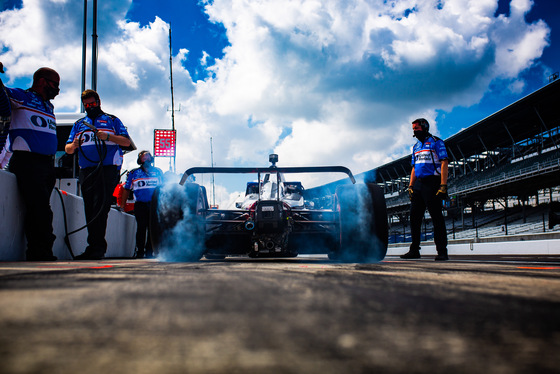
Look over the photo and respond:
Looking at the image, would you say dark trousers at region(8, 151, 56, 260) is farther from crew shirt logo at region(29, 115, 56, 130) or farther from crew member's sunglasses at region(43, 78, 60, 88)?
crew member's sunglasses at region(43, 78, 60, 88)

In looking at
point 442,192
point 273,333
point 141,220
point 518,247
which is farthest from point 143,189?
point 518,247

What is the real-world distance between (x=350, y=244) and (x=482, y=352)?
3.55 meters

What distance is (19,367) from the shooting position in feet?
1.30

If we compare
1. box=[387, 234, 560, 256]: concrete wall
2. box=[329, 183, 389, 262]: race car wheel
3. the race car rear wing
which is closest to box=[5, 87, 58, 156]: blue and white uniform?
the race car rear wing

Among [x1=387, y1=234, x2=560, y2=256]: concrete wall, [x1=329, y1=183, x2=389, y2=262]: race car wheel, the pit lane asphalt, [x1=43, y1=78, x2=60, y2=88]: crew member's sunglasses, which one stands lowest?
[x1=387, y1=234, x2=560, y2=256]: concrete wall

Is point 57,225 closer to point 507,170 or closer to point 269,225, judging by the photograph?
point 269,225

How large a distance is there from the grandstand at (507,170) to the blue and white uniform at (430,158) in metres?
20.8

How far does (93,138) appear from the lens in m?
4.72

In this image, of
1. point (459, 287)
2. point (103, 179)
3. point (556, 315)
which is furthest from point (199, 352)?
point (103, 179)

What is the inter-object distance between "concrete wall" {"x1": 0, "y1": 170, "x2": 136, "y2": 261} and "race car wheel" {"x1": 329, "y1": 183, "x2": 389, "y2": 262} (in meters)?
3.07

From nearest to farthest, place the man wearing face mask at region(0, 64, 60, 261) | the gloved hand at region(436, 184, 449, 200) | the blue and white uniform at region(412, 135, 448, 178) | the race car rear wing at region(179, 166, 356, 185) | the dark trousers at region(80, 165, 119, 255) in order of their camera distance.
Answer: the man wearing face mask at region(0, 64, 60, 261) < the race car rear wing at region(179, 166, 356, 185) < the dark trousers at region(80, 165, 119, 255) < the gloved hand at region(436, 184, 449, 200) < the blue and white uniform at region(412, 135, 448, 178)

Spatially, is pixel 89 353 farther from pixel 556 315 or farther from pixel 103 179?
pixel 103 179

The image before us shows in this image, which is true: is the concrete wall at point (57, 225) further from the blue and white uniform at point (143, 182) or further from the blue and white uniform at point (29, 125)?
A: the blue and white uniform at point (143, 182)

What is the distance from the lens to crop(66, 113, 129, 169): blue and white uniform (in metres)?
4.71
